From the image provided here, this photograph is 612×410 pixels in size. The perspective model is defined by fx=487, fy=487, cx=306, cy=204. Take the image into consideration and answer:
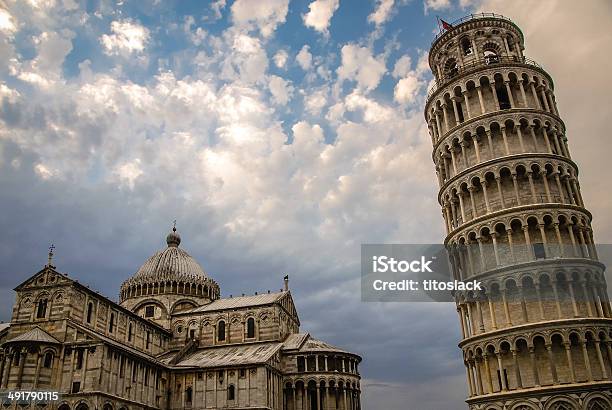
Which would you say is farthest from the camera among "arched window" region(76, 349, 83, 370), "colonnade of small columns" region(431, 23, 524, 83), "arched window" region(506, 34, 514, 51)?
"arched window" region(506, 34, 514, 51)

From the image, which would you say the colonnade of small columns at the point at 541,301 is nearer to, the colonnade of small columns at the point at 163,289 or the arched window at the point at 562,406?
the arched window at the point at 562,406

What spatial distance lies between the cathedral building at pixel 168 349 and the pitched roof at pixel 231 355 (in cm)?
12

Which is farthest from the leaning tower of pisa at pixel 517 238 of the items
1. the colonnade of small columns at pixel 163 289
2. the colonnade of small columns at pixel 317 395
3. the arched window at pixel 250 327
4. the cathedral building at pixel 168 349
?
the colonnade of small columns at pixel 163 289

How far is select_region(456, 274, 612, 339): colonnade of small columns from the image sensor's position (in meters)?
28.0

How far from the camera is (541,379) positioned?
27.1 metres

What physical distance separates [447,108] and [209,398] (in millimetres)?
30949

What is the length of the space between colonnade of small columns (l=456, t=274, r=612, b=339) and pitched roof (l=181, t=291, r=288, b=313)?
25803 mm

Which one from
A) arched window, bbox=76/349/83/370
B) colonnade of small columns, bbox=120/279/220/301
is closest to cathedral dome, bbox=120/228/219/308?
colonnade of small columns, bbox=120/279/220/301

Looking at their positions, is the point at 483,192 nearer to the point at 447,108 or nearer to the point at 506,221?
the point at 506,221

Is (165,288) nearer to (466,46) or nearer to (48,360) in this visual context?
(48,360)

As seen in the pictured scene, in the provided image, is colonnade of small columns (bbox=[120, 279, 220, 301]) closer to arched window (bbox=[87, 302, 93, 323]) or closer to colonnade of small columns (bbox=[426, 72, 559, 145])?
arched window (bbox=[87, 302, 93, 323])

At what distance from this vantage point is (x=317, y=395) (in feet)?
147

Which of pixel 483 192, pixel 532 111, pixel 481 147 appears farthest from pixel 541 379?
pixel 532 111

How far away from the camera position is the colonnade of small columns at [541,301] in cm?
2802
